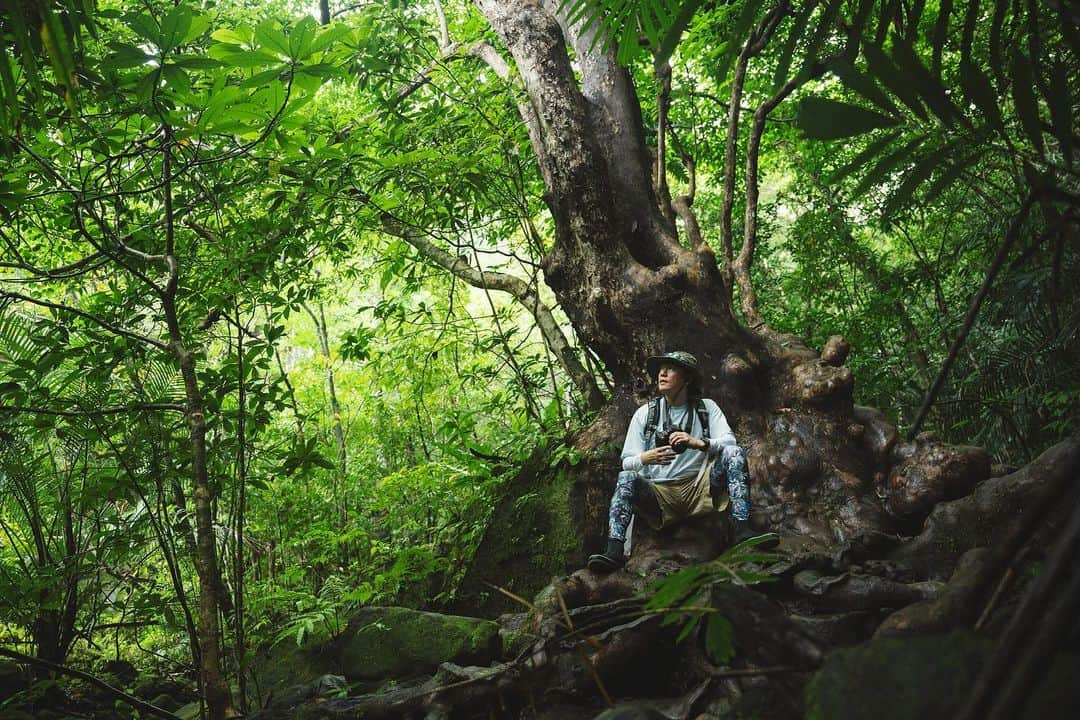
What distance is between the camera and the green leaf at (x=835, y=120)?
962 mm

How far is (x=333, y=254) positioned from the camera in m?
5.93

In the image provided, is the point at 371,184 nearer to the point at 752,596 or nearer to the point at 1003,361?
the point at 752,596

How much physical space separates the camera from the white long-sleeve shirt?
0.06 m

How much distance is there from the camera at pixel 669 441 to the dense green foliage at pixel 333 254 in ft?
5.77

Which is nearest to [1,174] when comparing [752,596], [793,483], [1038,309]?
[752,596]

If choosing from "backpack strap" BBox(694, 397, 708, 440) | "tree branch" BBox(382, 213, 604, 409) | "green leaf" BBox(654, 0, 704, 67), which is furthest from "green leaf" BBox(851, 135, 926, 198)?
"tree branch" BBox(382, 213, 604, 409)

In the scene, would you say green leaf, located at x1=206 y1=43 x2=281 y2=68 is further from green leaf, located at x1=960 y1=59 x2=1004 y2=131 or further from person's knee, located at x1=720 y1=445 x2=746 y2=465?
person's knee, located at x1=720 y1=445 x2=746 y2=465

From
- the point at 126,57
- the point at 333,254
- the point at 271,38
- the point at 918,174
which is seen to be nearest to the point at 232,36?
the point at 271,38

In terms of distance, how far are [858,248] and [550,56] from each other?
17.3ft

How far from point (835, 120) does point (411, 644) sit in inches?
136

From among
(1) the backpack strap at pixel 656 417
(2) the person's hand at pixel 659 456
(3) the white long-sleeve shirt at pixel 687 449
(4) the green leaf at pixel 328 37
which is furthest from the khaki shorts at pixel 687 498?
(4) the green leaf at pixel 328 37

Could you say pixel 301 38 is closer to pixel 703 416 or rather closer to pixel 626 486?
pixel 626 486

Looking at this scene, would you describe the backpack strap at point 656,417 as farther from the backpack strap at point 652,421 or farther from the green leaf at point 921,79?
the green leaf at point 921,79

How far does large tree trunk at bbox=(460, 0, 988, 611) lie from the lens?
14.2 feet
